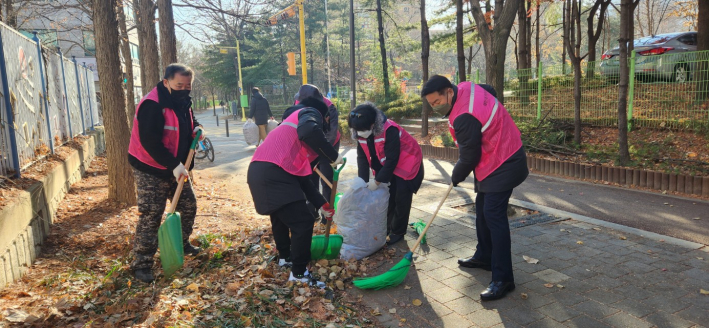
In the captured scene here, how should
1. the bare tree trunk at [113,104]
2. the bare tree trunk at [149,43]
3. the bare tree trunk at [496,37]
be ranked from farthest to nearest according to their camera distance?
the bare tree trunk at [496,37]
the bare tree trunk at [149,43]
the bare tree trunk at [113,104]

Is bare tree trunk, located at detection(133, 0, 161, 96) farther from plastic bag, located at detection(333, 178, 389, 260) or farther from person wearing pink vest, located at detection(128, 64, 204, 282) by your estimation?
plastic bag, located at detection(333, 178, 389, 260)

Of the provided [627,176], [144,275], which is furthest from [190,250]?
[627,176]

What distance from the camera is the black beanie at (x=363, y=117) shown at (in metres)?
4.45

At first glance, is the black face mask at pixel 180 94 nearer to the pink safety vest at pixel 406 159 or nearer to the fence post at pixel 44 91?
the pink safety vest at pixel 406 159

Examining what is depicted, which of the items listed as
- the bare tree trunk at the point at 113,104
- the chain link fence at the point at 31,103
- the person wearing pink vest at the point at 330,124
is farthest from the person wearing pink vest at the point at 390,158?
the chain link fence at the point at 31,103

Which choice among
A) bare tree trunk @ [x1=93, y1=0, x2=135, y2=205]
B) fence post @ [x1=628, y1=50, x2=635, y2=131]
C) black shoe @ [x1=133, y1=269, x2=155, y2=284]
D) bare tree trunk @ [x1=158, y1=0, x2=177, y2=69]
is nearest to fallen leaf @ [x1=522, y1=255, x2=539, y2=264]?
black shoe @ [x1=133, y1=269, x2=155, y2=284]

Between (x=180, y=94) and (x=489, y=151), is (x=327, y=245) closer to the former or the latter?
(x=489, y=151)

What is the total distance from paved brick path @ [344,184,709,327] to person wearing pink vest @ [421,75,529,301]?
0.90ft

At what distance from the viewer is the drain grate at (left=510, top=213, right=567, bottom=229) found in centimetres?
537

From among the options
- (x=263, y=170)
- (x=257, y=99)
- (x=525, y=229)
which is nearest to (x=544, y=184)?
(x=525, y=229)

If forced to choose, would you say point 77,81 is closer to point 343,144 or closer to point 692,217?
point 343,144

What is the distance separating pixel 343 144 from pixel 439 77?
40.5ft

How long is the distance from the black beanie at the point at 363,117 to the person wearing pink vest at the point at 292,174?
615 mm

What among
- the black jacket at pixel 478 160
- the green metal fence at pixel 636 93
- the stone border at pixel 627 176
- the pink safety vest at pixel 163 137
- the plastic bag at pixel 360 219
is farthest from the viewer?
the green metal fence at pixel 636 93
